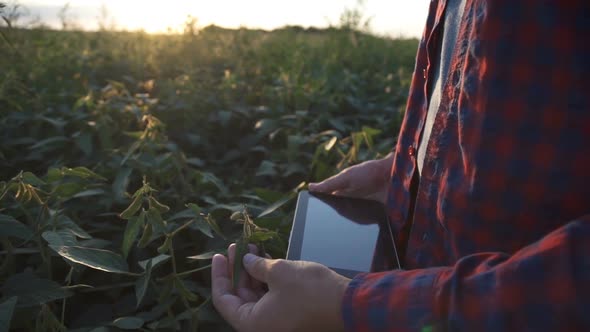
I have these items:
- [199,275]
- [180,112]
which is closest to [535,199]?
[199,275]

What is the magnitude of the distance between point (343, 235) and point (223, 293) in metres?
0.35

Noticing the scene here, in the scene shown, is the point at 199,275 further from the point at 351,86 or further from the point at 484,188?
the point at 351,86

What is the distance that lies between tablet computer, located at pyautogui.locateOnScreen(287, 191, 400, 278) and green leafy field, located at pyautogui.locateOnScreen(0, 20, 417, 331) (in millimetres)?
77

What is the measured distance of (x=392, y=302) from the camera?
2.46ft

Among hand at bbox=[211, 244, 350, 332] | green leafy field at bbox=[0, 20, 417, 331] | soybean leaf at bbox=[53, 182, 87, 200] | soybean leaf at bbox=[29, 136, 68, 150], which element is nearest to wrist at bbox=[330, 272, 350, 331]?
hand at bbox=[211, 244, 350, 332]

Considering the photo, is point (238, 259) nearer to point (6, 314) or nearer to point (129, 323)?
point (129, 323)

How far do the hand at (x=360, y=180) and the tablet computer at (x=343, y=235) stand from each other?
3 cm

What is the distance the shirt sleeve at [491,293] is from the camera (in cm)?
63

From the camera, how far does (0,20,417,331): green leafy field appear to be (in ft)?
3.67

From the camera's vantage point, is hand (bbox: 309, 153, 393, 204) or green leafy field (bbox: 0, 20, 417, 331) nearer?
green leafy field (bbox: 0, 20, 417, 331)

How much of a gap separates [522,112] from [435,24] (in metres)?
0.37

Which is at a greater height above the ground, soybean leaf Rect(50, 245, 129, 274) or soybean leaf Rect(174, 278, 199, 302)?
soybean leaf Rect(50, 245, 129, 274)

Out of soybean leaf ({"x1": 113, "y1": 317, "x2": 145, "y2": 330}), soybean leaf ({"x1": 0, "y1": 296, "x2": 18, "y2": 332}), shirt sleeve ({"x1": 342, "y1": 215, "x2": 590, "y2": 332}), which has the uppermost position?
shirt sleeve ({"x1": 342, "y1": 215, "x2": 590, "y2": 332})

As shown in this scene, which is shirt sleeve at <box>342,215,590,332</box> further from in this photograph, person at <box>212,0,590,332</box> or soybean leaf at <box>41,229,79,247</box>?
soybean leaf at <box>41,229,79,247</box>
